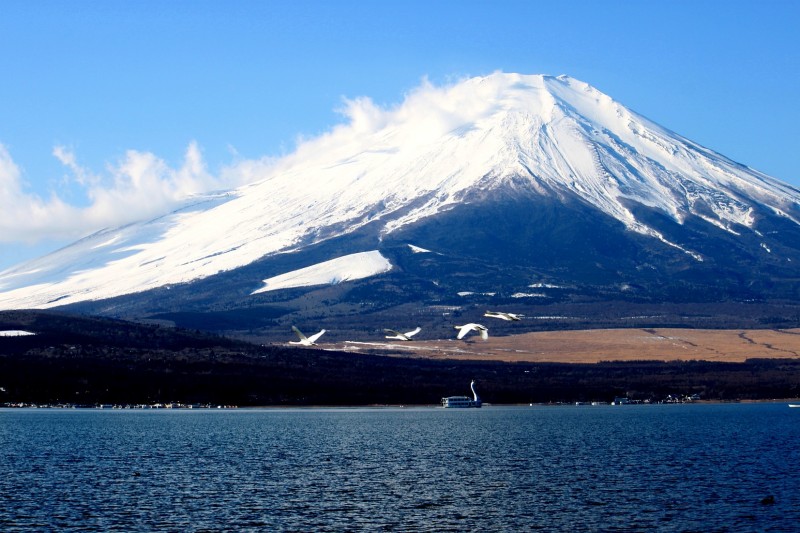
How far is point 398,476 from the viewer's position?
6025 centimetres

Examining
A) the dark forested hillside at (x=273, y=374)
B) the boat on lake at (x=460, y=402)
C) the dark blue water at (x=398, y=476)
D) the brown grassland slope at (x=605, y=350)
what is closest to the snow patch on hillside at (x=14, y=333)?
the dark forested hillside at (x=273, y=374)

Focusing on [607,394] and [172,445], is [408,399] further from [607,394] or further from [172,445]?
[172,445]

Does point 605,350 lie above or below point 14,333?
below

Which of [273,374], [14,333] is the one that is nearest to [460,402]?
[273,374]

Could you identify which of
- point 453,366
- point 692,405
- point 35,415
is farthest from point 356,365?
point 35,415

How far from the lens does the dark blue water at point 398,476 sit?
151 ft

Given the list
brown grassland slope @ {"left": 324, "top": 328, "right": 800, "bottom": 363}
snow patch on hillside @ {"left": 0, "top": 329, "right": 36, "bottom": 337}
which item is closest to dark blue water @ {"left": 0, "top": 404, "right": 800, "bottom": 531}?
snow patch on hillside @ {"left": 0, "top": 329, "right": 36, "bottom": 337}

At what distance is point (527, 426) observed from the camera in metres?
101

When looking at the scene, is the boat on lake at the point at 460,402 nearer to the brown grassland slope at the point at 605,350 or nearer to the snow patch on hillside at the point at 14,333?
the brown grassland slope at the point at 605,350

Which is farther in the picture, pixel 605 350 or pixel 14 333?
pixel 605 350

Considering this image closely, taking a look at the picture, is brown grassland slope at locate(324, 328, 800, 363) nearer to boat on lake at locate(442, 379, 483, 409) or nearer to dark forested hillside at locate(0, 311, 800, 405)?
dark forested hillside at locate(0, 311, 800, 405)

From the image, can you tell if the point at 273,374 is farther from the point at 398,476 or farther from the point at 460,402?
the point at 398,476

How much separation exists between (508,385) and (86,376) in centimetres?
5441

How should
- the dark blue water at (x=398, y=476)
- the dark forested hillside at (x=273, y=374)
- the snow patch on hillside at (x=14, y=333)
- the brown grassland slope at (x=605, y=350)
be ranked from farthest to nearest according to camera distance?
1. the brown grassland slope at (x=605, y=350)
2. the snow patch on hillside at (x=14, y=333)
3. the dark forested hillside at (x=273, y=374)
4. the dark blue water at (x=398, y=476)
